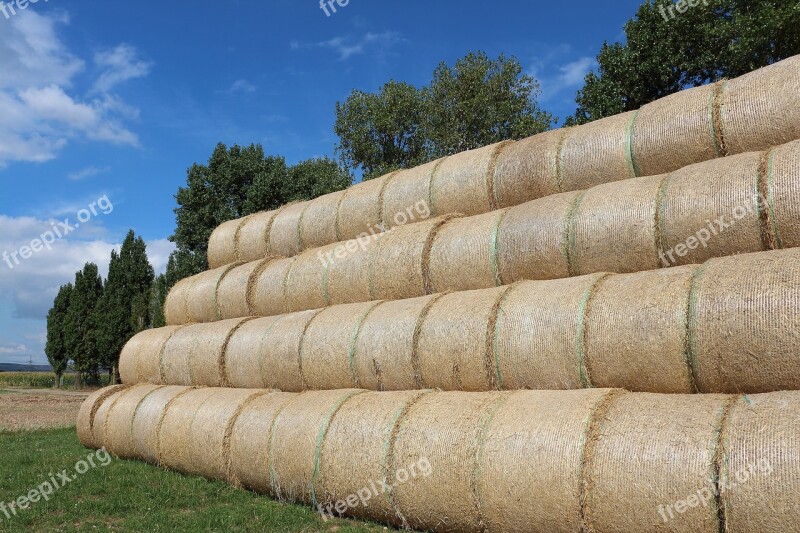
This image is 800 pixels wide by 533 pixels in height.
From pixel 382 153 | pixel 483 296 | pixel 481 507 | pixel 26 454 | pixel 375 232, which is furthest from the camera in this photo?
pixel 382 153

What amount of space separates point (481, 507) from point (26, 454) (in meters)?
9.80

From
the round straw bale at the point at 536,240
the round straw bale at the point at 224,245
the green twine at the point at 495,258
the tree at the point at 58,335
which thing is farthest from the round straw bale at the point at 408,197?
the tree at the point at 58,335

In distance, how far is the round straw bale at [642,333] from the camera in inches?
235

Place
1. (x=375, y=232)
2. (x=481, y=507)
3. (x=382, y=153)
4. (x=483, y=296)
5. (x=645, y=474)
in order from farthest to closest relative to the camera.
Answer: (x=382, y=153) < (x=375, y=232) < (x=483, y=296) < (x=481, y=507) < (x=645, y=474)

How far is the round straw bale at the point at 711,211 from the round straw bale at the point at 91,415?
1061cm

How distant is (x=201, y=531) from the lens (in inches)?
275

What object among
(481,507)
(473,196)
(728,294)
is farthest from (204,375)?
(728,294)

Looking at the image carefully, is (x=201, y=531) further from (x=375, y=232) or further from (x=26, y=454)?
(x=26, y=454)

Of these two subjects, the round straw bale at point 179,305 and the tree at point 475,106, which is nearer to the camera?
the round straw bale at point 179,305

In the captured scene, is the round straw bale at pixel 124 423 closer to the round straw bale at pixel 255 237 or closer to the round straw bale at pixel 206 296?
the round straw bale at pixel 206 296

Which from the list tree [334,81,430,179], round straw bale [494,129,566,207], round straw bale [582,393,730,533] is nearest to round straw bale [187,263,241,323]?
round straw bale [494,129,566,207]

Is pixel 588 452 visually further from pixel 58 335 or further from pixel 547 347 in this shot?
pixel 58 335

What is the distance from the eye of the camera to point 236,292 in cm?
1198

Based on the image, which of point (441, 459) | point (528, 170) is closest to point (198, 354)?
point (441, 459)
